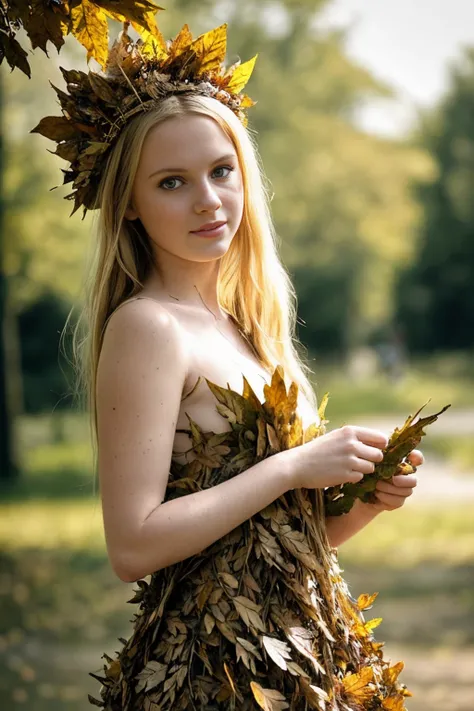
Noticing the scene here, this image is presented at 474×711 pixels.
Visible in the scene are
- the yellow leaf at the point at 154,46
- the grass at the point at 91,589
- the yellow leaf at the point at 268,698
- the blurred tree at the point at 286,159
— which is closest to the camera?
the yellow leaf at the point at 268,698

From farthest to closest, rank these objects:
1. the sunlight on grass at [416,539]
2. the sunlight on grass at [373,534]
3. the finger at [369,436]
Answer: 1. the sunlight on grass at [373,534]
2. the sunlight on grass at [416,539]
3. the finger at [369,436]

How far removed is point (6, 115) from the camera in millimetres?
14336

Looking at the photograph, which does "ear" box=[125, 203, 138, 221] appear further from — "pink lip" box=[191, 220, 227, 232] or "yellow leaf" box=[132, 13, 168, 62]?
"yellow leaf" box=[132, 13, 168, 62]

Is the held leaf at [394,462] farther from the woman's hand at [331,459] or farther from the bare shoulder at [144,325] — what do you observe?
the bare shoulder at [144,325]

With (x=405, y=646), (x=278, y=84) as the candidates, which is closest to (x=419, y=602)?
(x=405, y=646)

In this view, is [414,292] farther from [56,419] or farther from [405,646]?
[405,646]

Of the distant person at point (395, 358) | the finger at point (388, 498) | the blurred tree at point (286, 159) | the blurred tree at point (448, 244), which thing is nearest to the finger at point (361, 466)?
the finger at point (388, 498)

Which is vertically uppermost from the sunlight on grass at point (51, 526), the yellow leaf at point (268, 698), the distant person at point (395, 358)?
the distant person at point (395, 358)

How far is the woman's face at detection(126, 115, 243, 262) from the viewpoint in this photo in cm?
235

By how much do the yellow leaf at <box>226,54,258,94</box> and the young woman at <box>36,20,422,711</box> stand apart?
0.46 ft

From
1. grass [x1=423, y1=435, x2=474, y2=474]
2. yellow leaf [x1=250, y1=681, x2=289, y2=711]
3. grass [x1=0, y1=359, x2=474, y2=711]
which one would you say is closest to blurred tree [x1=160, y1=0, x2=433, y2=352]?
grass [x1=423, y1=435, x2=474, y2=474]

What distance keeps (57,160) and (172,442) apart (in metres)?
13.3

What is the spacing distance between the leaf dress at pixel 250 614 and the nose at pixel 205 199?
40cm

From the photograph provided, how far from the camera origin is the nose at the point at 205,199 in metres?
2.36
